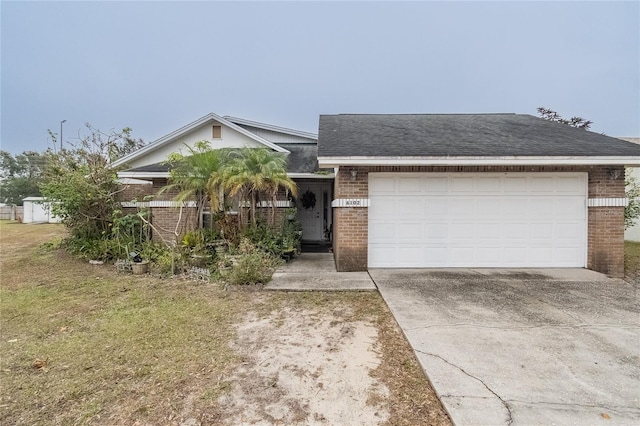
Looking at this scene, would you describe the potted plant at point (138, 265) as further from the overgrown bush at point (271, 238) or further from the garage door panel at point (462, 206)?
the garage door panel at point (462, 206)

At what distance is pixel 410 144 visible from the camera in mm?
7699

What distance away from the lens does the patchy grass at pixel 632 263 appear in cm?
713

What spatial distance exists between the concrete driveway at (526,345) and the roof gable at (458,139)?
9.43 ft

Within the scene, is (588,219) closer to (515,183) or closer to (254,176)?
(515,183)

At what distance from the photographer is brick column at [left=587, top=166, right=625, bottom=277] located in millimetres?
7215

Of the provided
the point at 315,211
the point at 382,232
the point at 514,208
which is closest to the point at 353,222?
the point at 382,232

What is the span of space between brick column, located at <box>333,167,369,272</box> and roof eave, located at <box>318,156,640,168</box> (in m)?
0.49

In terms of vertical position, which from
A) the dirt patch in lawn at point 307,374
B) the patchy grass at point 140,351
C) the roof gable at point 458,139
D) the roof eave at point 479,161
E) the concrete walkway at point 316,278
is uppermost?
the roof gable at point 458,139

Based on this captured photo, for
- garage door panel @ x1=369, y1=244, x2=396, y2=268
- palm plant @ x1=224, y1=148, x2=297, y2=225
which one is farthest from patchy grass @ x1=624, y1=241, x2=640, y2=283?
palm plant @ x1=224, y1=148, x2=297, y2=225

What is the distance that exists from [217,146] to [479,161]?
31.6 ft

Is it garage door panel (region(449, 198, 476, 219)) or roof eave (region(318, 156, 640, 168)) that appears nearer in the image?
roof eave (region(318, 156, 640, 168))

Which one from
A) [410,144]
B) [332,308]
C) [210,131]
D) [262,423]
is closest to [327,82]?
[210,131]

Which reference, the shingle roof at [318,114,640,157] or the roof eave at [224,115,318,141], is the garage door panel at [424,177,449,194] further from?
the roof eave at [224,115,318,141]

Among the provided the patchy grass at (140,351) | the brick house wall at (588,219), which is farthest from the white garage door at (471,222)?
the patchy grass at (140,351)
